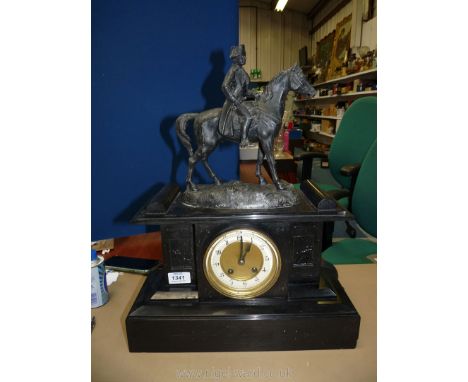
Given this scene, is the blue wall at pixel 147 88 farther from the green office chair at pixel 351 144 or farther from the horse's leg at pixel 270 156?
the green office chair at pixel 351 144

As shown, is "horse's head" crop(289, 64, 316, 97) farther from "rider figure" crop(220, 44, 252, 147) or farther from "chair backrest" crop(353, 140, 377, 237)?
"chair backrest" crop(353, 140, 377, 237)

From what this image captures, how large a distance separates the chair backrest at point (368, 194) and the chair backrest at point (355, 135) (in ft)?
1.04

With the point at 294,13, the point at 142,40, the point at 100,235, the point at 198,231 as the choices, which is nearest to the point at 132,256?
the point at 100,235

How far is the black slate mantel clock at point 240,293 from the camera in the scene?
753mm

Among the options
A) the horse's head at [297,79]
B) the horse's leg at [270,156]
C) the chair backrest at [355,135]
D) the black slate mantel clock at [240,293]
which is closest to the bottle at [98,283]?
the black slate mantel clock at [240,293]

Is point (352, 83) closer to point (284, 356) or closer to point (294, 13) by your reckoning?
point (294, 13)

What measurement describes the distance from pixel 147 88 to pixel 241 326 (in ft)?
3.27

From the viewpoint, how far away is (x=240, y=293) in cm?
78

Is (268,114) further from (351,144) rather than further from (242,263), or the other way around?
(351,144)

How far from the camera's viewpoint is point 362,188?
4.93ft

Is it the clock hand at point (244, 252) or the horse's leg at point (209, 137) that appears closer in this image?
the clock hand at point (244, 252)

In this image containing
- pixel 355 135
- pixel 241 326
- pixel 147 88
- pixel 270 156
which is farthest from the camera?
pixel 355 135

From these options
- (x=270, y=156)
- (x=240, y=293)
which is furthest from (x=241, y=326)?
(x=270, y=156)

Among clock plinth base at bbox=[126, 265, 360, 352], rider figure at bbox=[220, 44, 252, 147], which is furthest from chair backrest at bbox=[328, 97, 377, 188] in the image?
clock plinth base at bbox=[126, 265, 360, 352]
